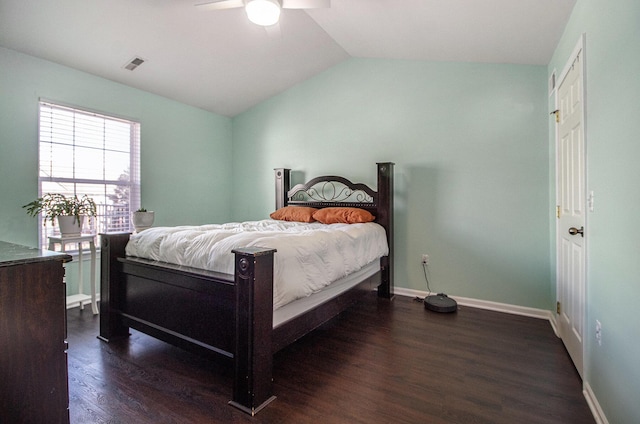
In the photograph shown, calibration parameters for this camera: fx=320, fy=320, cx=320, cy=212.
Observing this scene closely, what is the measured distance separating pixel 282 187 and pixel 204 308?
279 cm

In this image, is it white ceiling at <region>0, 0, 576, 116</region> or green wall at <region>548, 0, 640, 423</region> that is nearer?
green wall at <region>548, 0, 640, 423</region>

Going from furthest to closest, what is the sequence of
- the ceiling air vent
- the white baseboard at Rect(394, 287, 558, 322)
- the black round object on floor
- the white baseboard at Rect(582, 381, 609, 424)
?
1. the ceiling air vent
2. the black round object on floor
3. the white baseboard at Rect(394, 287, 558, 322)
4. the white baseboard at Rect(582, 381, 609, 424)

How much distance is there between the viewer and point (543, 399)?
188 cm

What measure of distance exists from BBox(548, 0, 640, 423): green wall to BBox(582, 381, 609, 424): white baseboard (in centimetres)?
4

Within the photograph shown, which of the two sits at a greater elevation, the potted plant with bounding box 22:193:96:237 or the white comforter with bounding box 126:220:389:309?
the potted plant with bounding box 22:193:96:237

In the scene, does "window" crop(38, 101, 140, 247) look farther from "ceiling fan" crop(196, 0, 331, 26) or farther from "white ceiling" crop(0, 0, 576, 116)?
"ceiling fan" crop(196, 0, 331, 26)

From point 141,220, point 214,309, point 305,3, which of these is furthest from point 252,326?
point 141,220

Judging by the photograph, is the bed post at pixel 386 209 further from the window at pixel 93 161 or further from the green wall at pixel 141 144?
the window at pixel 93 161

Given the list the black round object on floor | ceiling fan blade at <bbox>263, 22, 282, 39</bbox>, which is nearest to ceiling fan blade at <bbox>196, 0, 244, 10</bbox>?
ceiling fan blade at <bbox>263, 22, 282, 39</bbox>

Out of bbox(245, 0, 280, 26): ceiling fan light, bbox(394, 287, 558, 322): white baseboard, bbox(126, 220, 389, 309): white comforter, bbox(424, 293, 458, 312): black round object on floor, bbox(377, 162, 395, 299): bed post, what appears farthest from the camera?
bbox(377, 162, 395, 299): bed post

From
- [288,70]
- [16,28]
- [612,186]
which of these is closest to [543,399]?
[612,186]

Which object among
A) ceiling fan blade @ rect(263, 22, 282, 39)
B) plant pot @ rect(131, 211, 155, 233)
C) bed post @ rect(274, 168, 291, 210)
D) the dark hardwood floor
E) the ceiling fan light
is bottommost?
the dark hardwood floor

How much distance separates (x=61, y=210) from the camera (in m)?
3.13

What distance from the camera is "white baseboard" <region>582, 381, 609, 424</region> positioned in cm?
164
